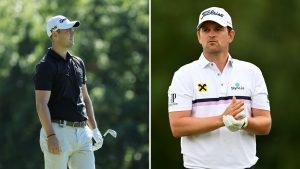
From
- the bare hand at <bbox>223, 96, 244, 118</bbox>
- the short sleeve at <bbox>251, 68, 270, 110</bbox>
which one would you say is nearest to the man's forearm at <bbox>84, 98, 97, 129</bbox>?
the short sleeve at <bbox>251, 68, 270, 110</bbox>

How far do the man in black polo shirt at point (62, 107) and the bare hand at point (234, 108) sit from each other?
1659 millimetres

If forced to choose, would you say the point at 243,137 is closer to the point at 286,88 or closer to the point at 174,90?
the point at 174,90

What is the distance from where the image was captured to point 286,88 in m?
5.83

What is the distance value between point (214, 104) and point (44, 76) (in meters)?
1.60

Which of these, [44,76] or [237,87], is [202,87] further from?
[44,76]

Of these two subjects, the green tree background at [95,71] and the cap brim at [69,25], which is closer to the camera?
the cap brim at [69,25]

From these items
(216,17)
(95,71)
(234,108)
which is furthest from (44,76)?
(95,71)

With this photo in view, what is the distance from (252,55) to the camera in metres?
5.69

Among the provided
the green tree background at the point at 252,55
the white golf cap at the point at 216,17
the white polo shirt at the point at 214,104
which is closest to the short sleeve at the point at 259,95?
the white polo shirt at the point at 214,104

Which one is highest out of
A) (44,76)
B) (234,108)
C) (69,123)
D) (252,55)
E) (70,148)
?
(252,55)

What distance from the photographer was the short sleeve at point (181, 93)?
3.70m

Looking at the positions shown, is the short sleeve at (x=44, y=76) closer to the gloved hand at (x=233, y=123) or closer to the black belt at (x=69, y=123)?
the black belt at (x=69, y=123)

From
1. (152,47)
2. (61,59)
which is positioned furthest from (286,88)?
(61,59)

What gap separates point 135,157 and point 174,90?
1606cm
